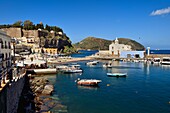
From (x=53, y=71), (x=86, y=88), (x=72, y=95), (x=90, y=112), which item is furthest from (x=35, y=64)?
(x=90, y=112)

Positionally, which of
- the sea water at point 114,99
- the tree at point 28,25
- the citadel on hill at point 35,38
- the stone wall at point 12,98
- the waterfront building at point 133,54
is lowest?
the sea water at point 114,99

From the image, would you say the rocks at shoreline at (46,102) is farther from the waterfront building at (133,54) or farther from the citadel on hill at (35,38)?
the citadel on hill at (35,38)

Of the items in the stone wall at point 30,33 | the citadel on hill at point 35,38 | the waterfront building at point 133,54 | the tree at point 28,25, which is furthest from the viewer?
the tree at point 28,25

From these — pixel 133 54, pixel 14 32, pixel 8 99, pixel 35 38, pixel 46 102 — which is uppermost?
pixel 14 32

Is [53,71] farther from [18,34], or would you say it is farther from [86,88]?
[18,34]

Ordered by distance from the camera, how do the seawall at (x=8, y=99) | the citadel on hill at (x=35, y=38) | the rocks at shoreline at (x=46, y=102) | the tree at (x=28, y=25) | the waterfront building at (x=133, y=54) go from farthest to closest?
1. the tree at (x=28, y=25)
2. the citadel on hill at (x=35, y=38)
3. the waterfront building at (x=133, y=54)
4. the rocks at shoreline at (x=46, y=102)
5. the seawall at (x=8, y=99)

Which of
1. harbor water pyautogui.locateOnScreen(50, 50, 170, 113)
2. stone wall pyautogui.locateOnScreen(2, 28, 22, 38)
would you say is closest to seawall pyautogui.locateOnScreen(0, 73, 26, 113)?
harbor water pyautogui.locateOnScreen(50, 50, 170, 113)

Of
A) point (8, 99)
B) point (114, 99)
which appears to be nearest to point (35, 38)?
point (114, 99)

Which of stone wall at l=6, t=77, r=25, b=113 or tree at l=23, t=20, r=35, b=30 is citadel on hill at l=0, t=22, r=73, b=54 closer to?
tree at l=23, t=20, r=35, b=30

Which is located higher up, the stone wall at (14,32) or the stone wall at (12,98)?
the stone wall at (14,32)

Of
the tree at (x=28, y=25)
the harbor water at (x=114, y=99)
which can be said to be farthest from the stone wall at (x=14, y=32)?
the harbor water at (x=114, y=99)

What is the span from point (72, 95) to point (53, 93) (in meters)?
3.14

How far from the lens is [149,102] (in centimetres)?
2744

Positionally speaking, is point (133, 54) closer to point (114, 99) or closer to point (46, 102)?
point (114, 99)
